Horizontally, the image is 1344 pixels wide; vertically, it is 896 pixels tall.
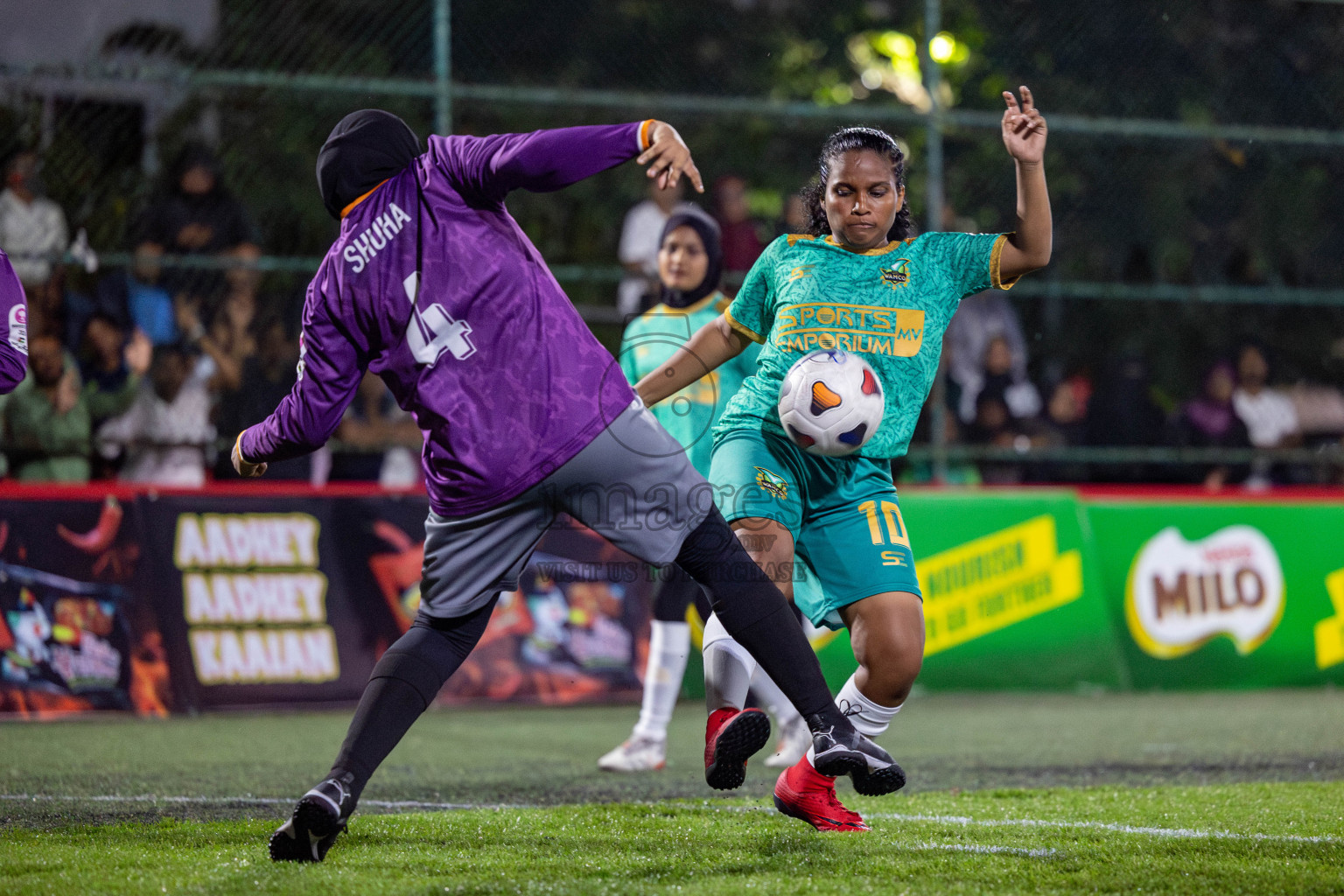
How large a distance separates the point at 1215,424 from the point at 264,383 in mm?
6902

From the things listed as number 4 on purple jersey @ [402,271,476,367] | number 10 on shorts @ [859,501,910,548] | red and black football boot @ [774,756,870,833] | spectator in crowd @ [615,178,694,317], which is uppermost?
spectator in crowd @ [615,178,694,317]

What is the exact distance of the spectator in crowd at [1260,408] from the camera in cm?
1102

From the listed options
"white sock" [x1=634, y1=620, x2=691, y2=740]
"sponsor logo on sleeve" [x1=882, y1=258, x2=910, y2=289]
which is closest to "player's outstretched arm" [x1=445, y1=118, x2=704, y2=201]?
"sponsor logo on sleeve" [x1=882, y1=258, x2=910, y2=289]

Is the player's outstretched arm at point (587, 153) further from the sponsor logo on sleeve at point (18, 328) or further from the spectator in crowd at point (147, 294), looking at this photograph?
the spectator in crowd at point (147, 294)

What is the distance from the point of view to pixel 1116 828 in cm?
429

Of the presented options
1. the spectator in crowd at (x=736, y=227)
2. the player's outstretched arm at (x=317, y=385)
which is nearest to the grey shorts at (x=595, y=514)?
the player's outstretched arm at (x=317, y=385)

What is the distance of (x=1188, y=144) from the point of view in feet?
34.0

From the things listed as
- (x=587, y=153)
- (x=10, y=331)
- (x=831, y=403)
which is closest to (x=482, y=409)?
(x=587, y=153)

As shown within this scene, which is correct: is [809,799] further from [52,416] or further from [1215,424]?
[1215,424]

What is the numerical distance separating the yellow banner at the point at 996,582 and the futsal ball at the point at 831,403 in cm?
498

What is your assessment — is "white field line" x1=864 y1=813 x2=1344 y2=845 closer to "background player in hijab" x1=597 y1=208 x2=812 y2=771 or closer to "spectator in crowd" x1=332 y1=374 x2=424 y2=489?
"background player in hijab" x1=597 y1=208 x2=812 y2=771

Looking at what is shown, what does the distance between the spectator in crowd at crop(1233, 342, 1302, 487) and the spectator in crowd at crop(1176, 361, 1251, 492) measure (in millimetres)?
85

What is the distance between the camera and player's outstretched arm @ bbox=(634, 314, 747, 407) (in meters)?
4.54

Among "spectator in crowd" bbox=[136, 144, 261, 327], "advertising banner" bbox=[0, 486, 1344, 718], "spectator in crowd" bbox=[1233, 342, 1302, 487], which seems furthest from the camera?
"spectator in crowd" bbox=[1233, 342, 1302, 487]
